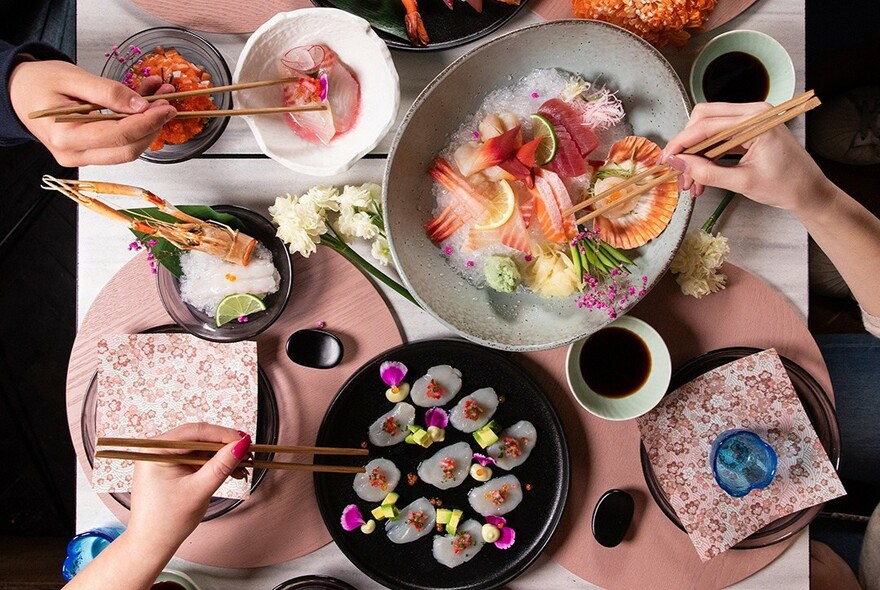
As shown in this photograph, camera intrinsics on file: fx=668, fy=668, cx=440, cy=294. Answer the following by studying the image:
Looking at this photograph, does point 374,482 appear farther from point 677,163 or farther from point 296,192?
point 677,163

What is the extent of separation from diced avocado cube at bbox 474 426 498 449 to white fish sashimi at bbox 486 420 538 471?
0.06 ft

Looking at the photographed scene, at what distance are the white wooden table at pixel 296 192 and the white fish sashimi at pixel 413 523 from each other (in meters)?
0.14

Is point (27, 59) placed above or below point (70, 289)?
above

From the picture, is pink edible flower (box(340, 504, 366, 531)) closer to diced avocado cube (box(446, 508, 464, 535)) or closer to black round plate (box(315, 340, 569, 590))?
black round plate (box(315, 340, 569, 590))

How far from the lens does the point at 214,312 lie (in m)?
1.46

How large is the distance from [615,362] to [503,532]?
1.54 feet

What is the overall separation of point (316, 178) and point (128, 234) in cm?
45

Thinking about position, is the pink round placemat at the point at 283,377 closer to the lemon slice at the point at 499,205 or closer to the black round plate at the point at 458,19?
the lemon slice at the point at 499,205

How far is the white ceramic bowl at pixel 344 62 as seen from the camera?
4.44ft

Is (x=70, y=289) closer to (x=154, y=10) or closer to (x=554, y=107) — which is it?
(x=154, y=10)

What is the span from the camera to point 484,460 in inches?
61.0

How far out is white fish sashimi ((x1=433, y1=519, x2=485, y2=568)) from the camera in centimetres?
153

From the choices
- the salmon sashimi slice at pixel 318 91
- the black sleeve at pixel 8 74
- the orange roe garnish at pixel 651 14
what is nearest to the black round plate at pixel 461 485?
the salmon sashimi slice at pixel 318 91

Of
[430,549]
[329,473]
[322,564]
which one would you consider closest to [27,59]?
[329,473]
